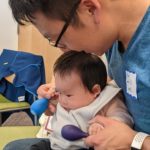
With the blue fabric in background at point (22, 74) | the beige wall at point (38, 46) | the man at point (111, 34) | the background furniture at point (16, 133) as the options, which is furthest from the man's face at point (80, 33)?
the beige wall at point (38, 46)

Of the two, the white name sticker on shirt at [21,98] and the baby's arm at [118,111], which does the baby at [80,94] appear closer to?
the baby's arm at [118,111]

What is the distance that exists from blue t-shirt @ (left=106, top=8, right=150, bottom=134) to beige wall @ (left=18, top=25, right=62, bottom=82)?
4.95 feet

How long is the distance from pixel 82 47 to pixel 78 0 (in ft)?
0.48

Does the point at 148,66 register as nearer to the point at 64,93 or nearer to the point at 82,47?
the point at 82,47

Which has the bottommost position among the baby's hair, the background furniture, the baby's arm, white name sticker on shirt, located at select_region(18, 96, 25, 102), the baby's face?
white name sticker on shirt, located at select_region(18, 96, 25, 102)

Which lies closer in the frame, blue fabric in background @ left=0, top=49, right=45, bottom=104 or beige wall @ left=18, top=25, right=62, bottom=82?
blue fabric in background @ left=0, top=49, right=45, bottom=104

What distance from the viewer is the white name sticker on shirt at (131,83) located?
90 cm

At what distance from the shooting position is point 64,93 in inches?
44.5

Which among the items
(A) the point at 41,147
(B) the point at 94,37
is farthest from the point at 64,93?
(B) the point at 94,37

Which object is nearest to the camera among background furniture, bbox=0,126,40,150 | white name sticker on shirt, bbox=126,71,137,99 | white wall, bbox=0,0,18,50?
white name sticker on shirt, bbox=126,71,137,99

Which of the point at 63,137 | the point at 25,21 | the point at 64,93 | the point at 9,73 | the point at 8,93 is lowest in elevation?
the point at 8,93

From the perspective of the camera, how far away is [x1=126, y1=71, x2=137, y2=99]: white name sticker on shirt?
90 cm

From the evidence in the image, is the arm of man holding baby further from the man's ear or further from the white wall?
the white wall

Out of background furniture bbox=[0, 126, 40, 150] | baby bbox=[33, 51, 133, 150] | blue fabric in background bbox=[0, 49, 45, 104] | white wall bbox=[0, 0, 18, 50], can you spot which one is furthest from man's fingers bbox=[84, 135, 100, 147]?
white wall bbox=[0, 0, 18, 50]
